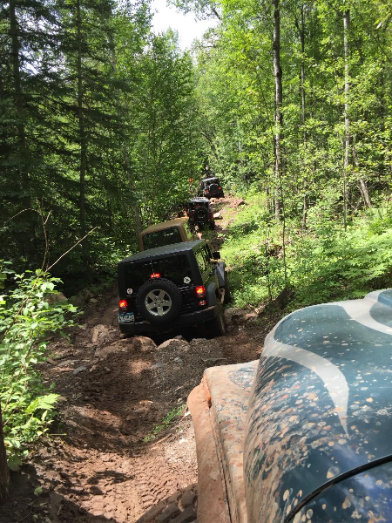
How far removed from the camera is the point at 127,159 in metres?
15.0

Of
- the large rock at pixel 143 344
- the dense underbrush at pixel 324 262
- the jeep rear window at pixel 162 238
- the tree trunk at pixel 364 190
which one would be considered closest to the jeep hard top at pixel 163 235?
the jeep rear window at pixel 162 238

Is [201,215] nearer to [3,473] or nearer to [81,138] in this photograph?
[81,138]

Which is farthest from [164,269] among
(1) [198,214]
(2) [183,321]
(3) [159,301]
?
(1) [198,214]

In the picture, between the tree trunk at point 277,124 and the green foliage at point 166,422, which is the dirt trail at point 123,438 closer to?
the green foliage at point 166,422

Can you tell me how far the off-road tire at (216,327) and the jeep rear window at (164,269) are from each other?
39.7 inches

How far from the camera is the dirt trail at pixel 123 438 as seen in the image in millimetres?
2666

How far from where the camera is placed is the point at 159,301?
6.34 meters

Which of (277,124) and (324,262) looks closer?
(324,262)

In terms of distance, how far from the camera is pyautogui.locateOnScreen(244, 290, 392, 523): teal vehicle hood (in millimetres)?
894

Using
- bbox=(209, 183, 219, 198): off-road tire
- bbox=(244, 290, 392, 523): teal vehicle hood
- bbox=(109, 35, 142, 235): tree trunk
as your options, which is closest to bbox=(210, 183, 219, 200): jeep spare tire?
bbox=(209, 183, 219, 198): off-road tire

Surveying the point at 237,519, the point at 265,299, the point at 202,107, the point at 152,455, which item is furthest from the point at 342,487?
the point at 202,107

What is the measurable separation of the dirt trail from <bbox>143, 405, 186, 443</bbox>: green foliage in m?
0.02

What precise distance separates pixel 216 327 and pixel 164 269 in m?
1.55

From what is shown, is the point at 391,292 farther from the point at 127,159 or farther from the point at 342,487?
the point at 127,159
